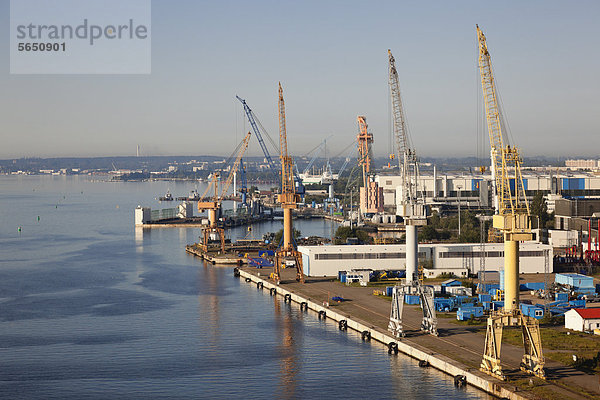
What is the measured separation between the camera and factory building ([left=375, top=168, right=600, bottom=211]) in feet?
188

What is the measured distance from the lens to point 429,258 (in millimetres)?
30031

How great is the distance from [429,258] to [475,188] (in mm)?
32244

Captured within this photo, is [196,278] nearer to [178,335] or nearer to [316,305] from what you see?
[316,305]

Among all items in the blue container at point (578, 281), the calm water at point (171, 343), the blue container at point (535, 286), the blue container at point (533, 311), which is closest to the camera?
the calm water at point (171, 343)

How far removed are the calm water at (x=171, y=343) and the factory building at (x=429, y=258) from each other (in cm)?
298

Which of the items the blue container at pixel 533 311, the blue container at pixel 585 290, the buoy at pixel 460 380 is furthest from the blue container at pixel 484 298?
the buoy at pixel 460 380

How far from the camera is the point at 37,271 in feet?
111

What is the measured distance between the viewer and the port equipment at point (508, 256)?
1612 centimetres

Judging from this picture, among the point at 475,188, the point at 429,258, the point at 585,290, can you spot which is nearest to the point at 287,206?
the point at 429,258

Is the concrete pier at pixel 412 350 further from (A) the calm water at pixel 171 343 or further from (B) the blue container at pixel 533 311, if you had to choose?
(B) the blue container at pixel 533 311

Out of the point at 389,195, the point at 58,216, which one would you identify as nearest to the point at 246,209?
the point at 389,195

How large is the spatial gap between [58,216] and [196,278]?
132 feet

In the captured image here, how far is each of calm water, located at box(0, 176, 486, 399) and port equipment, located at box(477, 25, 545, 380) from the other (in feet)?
3.78

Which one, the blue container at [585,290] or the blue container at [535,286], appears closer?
the blue container at [585,290]
